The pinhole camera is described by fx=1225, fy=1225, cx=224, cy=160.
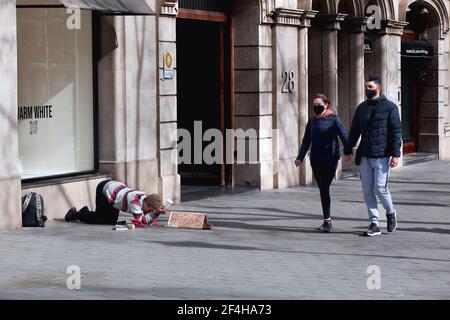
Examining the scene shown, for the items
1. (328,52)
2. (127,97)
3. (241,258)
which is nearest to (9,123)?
(127,97)

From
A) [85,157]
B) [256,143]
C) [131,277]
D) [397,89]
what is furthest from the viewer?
[397,89]

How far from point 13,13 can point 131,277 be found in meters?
4.90

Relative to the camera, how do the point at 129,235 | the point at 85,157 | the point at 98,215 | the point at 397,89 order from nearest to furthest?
the point at 129,235 → the point at 98,215 → the point at 85,157 → the point at 397,89

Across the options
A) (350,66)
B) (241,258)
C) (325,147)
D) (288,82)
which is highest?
(350,66)

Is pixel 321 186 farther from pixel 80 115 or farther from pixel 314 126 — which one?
pixel 80 115

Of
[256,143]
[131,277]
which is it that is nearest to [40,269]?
[131,277]

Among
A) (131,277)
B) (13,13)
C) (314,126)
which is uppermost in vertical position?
(13,13)

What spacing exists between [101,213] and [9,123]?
1.67 metres

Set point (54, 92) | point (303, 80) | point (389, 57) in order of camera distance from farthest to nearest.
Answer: point (389, 57), point (303, 80), point (54, 92)

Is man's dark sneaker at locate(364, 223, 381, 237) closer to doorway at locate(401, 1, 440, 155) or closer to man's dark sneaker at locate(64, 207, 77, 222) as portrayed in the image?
man's dark sneaker at locate(64, 207, 77, 222)

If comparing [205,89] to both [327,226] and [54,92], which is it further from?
[327,226]

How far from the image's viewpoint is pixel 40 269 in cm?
1159

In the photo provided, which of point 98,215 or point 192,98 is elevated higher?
point 192,98

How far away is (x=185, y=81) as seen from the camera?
2169 cm
